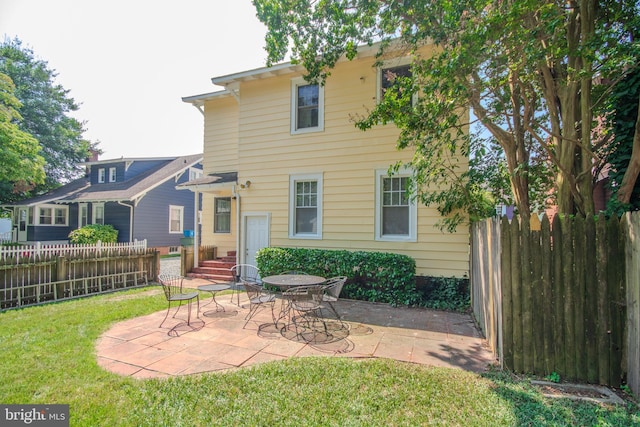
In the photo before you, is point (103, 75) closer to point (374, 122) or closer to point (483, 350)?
point (374, 122)

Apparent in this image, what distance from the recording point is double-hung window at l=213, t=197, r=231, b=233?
11.4 m

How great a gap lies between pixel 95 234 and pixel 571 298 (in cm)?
1872

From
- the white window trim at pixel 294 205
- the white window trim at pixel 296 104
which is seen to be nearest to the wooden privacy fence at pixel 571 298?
the white window trim at pixel 294 205

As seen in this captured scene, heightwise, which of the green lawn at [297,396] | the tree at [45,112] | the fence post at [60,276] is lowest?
the green lawn at [297,396]

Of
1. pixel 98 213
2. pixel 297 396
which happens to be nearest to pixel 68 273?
pixel 297 396

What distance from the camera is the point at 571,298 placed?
3502 mm

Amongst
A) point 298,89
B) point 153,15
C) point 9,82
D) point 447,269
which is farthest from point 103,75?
point 447,269

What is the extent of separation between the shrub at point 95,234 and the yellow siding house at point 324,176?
8.84 m

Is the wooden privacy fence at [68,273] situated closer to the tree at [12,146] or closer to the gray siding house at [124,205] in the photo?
the gray siding house at [124,205]

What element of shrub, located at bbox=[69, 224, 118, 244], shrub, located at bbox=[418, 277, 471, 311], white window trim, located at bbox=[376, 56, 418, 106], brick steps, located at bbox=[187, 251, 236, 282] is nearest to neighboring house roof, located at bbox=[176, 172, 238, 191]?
brick steps, located at bbox=[187, 251, 236, 282]

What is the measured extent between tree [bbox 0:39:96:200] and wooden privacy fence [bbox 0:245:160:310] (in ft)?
67.4

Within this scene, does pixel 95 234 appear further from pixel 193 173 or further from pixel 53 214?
pixel 193 173

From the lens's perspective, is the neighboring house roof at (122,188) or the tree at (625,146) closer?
the tree at (625,146)

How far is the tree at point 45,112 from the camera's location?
76.7 ft
